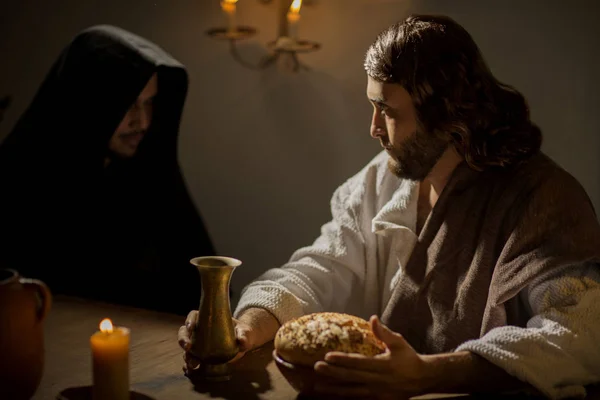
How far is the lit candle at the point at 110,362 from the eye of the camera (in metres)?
1.37

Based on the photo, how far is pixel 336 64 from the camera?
3.49 meters

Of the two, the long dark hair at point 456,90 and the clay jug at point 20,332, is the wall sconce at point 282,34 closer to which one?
the long dark hair at point 456,90

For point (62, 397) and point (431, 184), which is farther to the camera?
point (431, 184)

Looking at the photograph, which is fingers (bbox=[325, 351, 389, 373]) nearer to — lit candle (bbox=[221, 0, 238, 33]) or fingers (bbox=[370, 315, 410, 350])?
fingers (bbox=[370, 315, 410, 350])

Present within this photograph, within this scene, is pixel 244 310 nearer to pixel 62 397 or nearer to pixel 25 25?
pixel 62 397

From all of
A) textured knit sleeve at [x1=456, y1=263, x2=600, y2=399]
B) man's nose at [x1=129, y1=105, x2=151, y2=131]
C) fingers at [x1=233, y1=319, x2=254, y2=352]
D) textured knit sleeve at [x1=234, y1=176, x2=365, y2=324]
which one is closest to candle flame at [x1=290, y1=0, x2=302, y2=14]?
man's nose at [x1=129, y1=105, x2=151, y2=131]

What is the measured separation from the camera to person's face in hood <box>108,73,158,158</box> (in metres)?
2.88

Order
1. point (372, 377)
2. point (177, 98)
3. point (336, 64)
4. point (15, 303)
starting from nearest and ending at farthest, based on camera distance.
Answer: point (15, 303)
point (372, 377)
point (177, 98)
point (336, 64)

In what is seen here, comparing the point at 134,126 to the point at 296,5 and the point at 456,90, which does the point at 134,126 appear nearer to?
the point at 296,5

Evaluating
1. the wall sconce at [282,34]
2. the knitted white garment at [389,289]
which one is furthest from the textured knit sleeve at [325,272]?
the wall sconce at [282,34]

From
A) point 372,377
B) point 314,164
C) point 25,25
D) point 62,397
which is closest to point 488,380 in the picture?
point 372,377

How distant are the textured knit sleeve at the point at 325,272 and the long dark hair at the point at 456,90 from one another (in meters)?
0.46

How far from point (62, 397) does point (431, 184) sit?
1.17 m

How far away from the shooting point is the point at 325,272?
2.21 m
